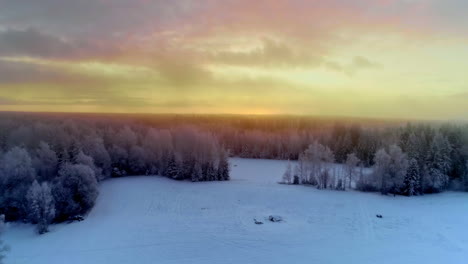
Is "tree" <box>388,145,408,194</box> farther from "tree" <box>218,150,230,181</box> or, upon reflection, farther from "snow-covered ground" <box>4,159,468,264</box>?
"tree" <box>218,150,230,181</box>

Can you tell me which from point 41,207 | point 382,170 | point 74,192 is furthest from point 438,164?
point 41,207

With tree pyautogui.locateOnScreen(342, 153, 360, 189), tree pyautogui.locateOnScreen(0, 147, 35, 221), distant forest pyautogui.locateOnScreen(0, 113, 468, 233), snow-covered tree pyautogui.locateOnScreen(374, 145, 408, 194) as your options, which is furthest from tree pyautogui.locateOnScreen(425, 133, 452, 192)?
tree pyautogui.locateOnScreen(0, 147, 35, 221)

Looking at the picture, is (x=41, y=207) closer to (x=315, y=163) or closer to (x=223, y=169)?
(x=223, y=169)

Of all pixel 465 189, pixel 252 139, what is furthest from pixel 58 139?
pixel 465 189

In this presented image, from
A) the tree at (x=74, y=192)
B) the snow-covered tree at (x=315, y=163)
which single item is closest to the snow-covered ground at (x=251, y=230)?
the tree at (x=74, y=192)

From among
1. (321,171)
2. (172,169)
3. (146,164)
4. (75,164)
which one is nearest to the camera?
(75,164)

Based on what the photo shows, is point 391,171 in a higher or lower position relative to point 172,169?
higher
